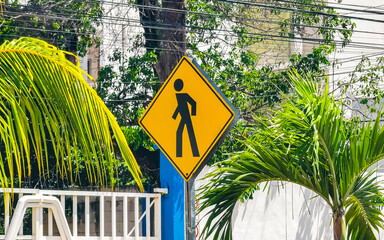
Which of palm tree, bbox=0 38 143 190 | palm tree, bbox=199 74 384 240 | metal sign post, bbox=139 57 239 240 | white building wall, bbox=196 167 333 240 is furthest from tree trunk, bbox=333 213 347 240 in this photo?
white building wall, bbox=196 167 333 240

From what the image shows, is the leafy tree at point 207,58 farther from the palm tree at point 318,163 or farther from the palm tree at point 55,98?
the palm tree at point 55,98

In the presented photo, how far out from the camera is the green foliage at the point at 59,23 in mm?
14008

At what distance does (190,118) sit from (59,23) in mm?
10211

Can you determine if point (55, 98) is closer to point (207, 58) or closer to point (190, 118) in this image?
point (190, 118)

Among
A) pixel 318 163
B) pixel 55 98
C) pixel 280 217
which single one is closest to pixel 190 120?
pixel 55 98

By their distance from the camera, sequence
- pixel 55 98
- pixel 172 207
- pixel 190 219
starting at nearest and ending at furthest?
pixel 55 98, pixel 190 219, pixel 172 207

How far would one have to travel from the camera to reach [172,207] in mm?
8875

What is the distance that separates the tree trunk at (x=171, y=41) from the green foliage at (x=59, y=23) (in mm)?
1481

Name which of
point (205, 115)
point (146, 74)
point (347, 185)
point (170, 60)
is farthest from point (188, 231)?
point (170, 60)

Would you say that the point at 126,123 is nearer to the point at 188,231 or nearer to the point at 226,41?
the point at 226,41

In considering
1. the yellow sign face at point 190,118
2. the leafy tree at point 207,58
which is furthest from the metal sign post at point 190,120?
the leafy tree at point 207,58

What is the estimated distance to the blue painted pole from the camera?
8.89 m

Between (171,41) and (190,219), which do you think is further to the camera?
(171,41)

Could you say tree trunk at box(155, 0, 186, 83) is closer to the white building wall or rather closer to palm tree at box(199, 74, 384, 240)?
the white building wall
